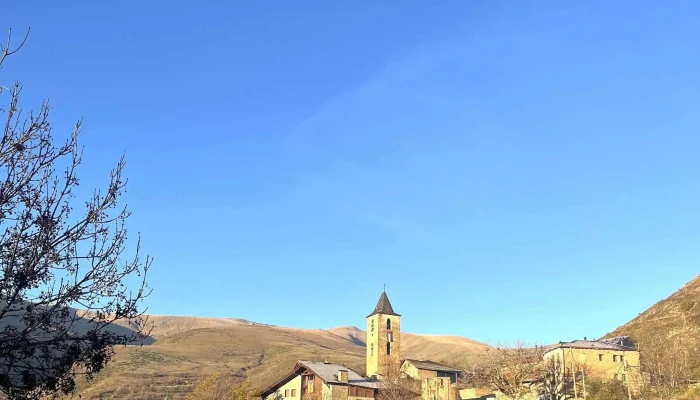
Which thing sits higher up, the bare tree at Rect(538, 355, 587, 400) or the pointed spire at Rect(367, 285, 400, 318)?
the pointed spire at Rect(367, 285, 400, 318)

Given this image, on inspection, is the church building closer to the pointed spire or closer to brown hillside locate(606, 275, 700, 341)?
the pointed spire

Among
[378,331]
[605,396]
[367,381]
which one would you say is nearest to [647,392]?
[605,396]

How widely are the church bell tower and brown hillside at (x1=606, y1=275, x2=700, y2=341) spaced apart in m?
31.7

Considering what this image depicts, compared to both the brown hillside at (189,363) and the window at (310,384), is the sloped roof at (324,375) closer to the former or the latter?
the window at (310,384)

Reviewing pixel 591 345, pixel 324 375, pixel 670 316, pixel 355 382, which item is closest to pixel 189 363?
pixel 355 382

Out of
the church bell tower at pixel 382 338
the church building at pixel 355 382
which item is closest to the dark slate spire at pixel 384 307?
the church bell tower at pixel 382 338

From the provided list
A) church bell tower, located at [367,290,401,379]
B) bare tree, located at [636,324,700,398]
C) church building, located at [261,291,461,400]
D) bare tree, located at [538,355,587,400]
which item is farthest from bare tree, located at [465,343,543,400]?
church bell tower, located at [367,290,401,379]

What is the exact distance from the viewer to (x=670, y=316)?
273ft

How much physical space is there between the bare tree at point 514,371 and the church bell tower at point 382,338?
28.3 m

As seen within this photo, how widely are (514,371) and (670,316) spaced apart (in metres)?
42.8

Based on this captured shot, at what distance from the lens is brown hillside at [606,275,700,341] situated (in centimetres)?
7669

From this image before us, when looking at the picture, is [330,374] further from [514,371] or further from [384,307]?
[384,307]

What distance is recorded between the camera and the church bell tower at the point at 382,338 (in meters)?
87.2

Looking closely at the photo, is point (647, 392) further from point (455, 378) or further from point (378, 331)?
point (378, 331)
